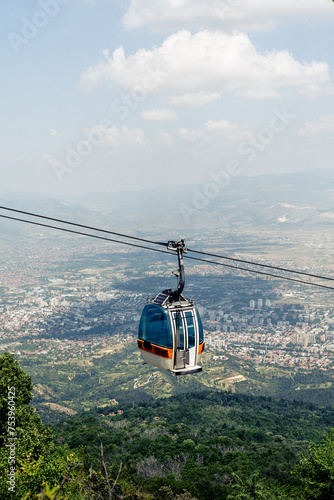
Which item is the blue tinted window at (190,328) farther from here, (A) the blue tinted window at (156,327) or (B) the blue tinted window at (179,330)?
(A) the blue tinted window at (156,327)

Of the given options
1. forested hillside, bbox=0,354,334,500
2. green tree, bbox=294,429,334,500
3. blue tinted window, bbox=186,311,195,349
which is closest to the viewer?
blue tinted window, bbox=186,311,195,349

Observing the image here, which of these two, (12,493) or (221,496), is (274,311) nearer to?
(221,496)

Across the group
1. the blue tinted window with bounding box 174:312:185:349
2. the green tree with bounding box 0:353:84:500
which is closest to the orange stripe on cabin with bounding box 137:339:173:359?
the blue tinted window with bounding box 174:312:185:349

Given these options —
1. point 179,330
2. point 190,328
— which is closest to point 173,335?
point 179,330

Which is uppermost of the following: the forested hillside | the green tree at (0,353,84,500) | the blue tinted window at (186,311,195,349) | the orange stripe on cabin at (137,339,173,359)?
the blue tinted window at (186,311,195,349)

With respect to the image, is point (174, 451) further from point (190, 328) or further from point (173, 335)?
point (173, 335)

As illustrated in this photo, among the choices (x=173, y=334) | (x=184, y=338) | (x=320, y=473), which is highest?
(x=173, y=334)

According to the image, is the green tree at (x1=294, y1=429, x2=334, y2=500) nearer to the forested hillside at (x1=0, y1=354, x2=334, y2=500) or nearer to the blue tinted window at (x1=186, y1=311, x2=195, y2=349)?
the forested hillside at (x1=0, y1=354, x2=334, y2=500)

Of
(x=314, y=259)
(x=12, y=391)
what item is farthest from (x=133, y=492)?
(x=314, y=259)
